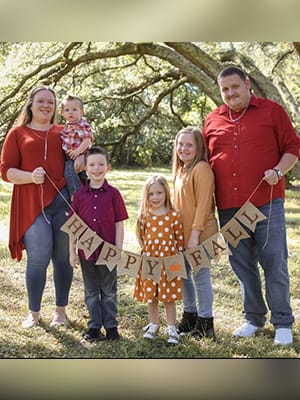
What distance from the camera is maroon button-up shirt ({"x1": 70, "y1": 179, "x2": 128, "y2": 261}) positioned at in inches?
90.0

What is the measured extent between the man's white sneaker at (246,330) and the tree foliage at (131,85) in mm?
1692

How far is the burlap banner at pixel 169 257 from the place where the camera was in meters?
2.24

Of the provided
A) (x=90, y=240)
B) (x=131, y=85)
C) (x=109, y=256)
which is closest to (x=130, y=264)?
(x=109, y=256)

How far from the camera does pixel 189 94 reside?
444 centimetres

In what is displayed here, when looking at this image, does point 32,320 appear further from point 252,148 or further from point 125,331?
point 252,148

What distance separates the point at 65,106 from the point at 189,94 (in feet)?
7.41

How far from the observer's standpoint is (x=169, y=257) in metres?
2.27

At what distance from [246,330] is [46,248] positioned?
3.38 feet

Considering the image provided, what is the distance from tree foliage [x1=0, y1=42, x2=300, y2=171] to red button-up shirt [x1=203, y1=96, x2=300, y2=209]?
63.0 inches

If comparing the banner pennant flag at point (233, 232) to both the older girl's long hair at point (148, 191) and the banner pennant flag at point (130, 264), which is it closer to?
the older girl's long hair at point (148, 191)

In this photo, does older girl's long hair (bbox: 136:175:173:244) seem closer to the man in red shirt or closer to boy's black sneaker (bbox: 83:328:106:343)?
the man in red shirt
